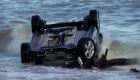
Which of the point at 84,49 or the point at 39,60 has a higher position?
the point at 84,49

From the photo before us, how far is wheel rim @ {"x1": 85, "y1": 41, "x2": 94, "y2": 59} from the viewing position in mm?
10638

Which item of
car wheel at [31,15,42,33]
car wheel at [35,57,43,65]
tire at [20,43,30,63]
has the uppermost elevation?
car wheel at [31,15,42,33]

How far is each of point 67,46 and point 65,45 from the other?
0.12 meters

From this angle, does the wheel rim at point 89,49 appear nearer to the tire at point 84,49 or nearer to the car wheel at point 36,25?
the tire at point 84,49

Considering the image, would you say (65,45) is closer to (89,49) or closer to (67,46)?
(67,46)

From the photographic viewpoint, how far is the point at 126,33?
17.6 metres

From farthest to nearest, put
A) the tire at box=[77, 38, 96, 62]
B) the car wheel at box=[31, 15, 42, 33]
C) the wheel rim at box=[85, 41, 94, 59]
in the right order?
the car wheel at box=[31, 15, 42, 33] < the wheel rim at box=[85, 41, 94, 59] < the tire at box=[77, 38, 96, 62]

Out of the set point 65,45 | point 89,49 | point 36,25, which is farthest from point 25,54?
point 89,49

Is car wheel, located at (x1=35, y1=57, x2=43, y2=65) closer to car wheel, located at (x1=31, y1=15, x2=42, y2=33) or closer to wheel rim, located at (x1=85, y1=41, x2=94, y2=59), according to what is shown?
wheel rim, located at (x1=85, y1=41, x2=94, y2=59)

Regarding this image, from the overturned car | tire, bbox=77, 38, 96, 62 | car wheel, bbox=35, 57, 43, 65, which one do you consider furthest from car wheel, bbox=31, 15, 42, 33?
tire, bbox=77, 38, 96, 62

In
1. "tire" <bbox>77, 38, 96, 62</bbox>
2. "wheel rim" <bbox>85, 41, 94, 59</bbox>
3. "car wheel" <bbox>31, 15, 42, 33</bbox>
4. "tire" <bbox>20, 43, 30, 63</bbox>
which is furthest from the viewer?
"car wheel" <bbox>31, 15, 42, 33</bbox>

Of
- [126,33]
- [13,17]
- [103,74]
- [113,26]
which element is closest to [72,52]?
[103,74]

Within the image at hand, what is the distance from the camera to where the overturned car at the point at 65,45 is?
10.7 m

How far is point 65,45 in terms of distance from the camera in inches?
433
